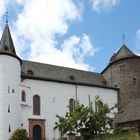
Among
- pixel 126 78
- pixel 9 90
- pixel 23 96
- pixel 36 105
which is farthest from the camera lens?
pixel 126 78

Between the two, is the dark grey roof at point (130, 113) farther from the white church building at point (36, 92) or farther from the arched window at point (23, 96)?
the arched window at point (23, 96)

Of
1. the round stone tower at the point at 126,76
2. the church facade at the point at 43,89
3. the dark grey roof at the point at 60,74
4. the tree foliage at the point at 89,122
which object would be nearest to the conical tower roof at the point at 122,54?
the round stone tower at the point at 126,76

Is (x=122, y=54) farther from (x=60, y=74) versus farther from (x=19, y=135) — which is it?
(x=19, y=135)

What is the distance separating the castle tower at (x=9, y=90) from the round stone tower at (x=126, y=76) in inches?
641

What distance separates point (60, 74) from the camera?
4822 cm

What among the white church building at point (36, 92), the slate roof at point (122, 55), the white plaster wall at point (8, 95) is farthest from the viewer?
the slate roof at point (122, 55)

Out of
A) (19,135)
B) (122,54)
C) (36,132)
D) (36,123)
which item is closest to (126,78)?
(122,54)

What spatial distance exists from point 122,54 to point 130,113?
1208cm

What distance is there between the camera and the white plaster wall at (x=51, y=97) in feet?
141

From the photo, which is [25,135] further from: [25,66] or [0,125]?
[25,66]

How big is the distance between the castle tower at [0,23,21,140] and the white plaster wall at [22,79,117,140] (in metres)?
1.84

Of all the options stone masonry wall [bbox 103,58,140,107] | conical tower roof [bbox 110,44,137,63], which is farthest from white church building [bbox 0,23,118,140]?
conical tower roof [bbox 110,44,137,63]

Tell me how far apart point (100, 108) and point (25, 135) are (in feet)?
28.4

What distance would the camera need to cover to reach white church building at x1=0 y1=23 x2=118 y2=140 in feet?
132
